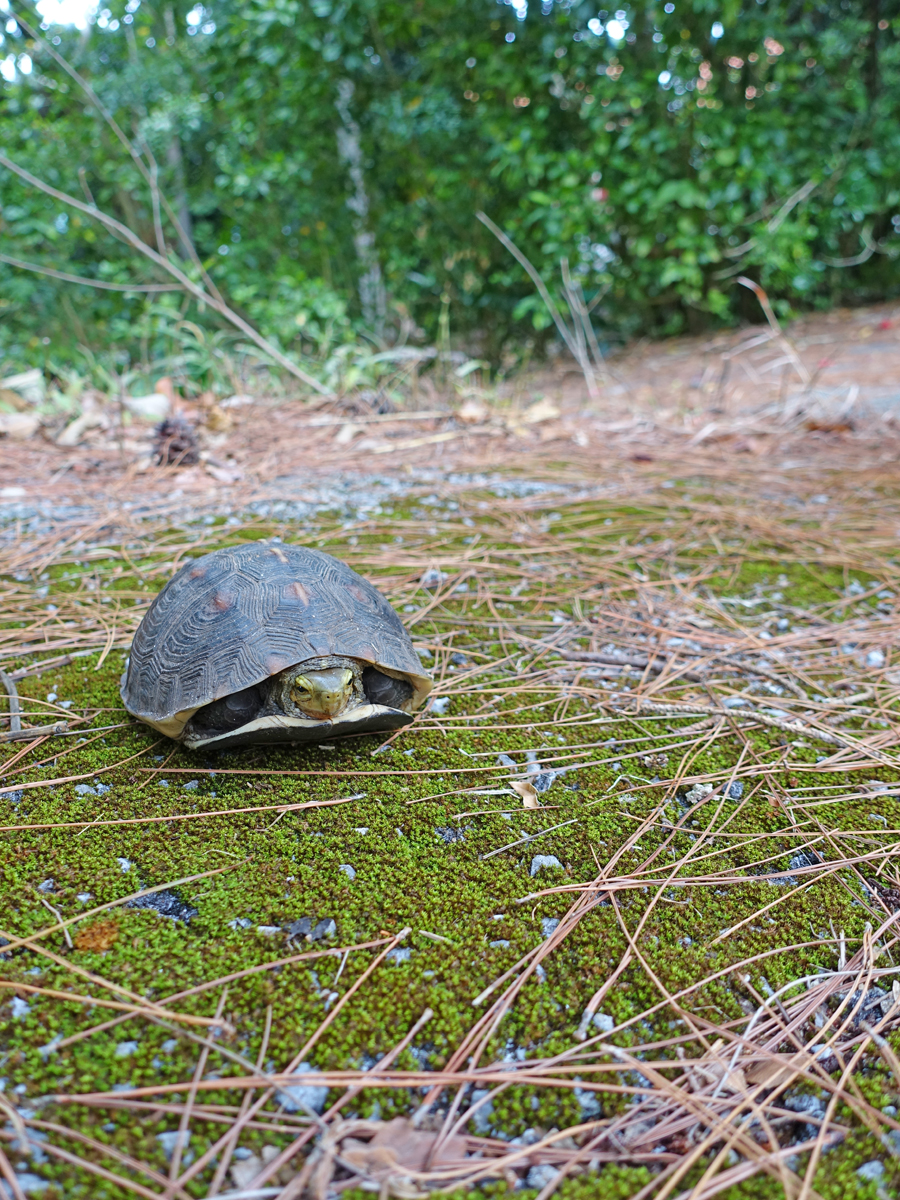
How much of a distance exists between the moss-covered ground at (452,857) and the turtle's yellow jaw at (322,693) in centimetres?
15

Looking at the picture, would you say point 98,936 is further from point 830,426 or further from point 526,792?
point 830,426

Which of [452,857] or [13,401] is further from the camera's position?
[13,401]

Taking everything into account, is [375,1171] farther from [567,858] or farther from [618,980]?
[567,858]

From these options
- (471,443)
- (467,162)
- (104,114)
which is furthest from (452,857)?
(467,162)

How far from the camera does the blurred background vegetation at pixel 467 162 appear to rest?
6934 millimetres

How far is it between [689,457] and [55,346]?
22.9 ft

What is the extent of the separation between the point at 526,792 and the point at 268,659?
1.90 ft

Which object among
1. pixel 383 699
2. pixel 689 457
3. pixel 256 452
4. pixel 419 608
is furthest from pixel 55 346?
pixel 383 699

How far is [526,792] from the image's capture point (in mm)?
1556

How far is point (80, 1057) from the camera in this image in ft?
3.14

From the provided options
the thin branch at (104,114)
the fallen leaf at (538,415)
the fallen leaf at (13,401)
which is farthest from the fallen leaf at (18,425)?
the fallen leaf at (538,415)

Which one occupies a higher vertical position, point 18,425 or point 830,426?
point 18,425

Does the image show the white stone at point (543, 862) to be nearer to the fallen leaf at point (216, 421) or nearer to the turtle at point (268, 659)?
the turtle at point (268, 659)

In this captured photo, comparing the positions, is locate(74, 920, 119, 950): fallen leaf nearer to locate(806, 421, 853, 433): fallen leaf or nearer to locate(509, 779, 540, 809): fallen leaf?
locate(509, 779, 540, 809): fallen leaf
